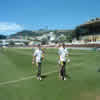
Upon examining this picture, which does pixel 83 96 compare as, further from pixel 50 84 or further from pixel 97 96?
pixel 50 84

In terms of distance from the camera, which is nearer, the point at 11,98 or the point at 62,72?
the point at 11,98

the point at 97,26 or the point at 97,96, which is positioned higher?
the point at 97,26

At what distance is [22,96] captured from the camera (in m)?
6.05

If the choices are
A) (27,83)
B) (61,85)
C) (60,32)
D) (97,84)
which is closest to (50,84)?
(61,85)

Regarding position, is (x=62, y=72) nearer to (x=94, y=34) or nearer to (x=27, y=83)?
(x=27, y=83)

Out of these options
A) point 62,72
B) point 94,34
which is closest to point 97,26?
point 94,34

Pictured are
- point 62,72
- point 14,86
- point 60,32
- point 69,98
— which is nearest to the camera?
point 69,98

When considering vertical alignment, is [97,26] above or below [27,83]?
above

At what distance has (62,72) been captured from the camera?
8.59 meters

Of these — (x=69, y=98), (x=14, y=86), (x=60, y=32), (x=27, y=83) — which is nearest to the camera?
(x=69, y=98)

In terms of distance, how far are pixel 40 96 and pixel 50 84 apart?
165cm

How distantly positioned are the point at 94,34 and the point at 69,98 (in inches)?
2126

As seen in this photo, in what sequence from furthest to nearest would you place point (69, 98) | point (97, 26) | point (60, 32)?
point (60, 32) → point (97, 26) → point (69, 98)

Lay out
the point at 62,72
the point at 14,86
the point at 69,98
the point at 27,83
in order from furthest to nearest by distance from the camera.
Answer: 1. the point at 62,72
2. the point at 27,83
3. the point at 14,86
4. the point at 69,98
